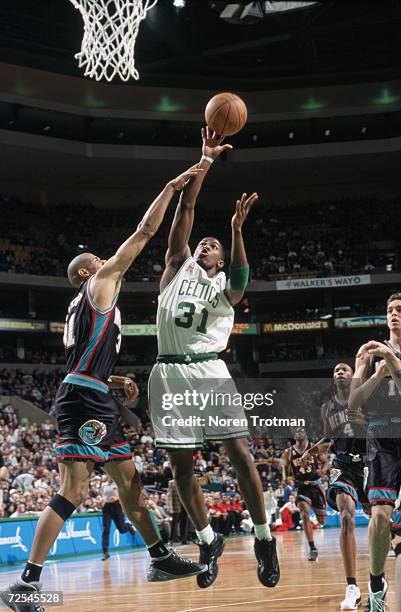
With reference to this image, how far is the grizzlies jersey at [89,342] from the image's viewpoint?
606 cm

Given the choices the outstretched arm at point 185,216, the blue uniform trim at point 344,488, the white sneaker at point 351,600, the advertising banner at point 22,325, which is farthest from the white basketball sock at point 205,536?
the advertising banner at point 22,325

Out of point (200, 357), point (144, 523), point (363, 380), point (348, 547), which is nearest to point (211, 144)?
point (200, 357)

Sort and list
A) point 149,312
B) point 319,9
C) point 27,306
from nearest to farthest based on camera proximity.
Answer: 1. point 319,9
2. point 27,306
3. point 149,312

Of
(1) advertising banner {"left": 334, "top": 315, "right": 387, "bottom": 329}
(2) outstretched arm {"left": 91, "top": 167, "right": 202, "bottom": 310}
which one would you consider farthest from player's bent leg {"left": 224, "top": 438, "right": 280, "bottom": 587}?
(1) advertising banner {"left": 334, "top": 315, "right": 387, "bottom": 329}

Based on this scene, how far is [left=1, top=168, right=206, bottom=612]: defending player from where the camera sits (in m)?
5.83

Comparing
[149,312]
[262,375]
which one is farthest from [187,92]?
[262,375]

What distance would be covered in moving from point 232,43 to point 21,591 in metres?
28.5

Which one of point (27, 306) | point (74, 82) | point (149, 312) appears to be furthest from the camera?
point (149, 312)

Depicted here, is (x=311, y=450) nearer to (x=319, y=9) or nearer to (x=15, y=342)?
(x=319, y=9)

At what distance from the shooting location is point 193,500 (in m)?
6.16

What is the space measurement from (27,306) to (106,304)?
2842cm

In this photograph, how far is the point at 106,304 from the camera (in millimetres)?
6055

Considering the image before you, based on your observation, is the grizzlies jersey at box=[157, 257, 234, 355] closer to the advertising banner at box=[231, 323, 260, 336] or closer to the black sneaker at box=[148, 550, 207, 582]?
the black sneaker at box=[148, 550, 207, 582]

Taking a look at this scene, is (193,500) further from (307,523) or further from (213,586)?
(307,523)
